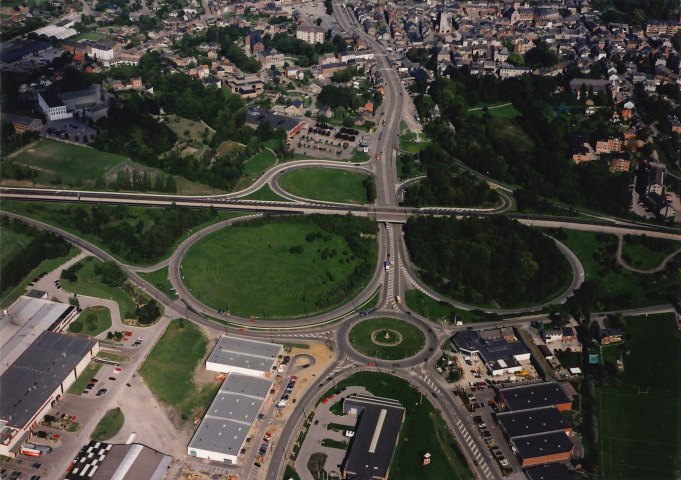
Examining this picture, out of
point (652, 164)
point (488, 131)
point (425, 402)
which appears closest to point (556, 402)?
point (425, 402)

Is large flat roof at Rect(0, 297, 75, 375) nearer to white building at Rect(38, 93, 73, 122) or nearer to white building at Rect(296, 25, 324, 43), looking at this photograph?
white building at Rect(38, 93, 73, 122)

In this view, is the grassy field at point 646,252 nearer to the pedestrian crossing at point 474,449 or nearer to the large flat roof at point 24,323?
the pedestrian crossing at point 474,449

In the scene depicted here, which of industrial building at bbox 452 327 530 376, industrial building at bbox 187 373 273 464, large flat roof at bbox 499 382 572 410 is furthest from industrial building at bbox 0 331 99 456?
large flat roof at bbox 499 382 572 410

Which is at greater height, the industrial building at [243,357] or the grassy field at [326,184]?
the grassy field at [326,184]

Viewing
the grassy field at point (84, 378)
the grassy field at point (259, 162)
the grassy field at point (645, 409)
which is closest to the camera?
the grassy field at point (645, 409)

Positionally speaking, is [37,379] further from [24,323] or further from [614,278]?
[614,278]

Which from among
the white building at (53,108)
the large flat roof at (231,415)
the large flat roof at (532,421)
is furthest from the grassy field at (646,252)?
the white building at (53,108)

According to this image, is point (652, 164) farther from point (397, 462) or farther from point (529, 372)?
point (397, 462)
